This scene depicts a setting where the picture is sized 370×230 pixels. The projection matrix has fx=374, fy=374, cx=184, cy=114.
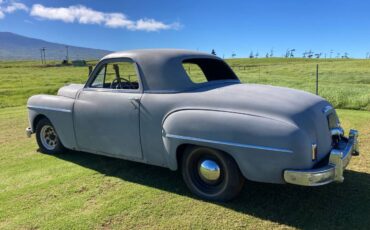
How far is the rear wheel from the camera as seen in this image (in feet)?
20.3

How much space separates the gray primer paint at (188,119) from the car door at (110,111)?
0.04 feet

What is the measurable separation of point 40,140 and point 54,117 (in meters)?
0.88

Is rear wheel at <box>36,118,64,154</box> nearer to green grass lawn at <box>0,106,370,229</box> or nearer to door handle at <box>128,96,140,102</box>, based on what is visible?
green grass lawn at <box>0,106,370,229</box>

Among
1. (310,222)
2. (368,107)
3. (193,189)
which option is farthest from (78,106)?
(368,107)

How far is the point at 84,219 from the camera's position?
3869 mm

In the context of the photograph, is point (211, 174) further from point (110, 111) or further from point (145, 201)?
point (110, 111)

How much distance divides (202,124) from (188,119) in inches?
7.7

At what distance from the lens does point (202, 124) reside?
3980 mm

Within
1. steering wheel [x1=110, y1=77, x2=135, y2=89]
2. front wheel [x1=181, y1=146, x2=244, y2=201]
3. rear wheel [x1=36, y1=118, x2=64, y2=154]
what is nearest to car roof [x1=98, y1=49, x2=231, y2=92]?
steering wheel [x1=110, y1=77, x2=135, y2=89]

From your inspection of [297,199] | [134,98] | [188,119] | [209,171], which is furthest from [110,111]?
[297,199]

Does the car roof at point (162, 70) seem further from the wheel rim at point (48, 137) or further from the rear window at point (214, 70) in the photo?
the wheel rim at point (48, 137)

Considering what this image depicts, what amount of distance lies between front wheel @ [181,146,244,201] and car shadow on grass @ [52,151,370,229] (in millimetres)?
162

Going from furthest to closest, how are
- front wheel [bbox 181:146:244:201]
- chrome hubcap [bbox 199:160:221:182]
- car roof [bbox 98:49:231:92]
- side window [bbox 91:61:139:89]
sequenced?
side window [bbox 91:61:139:89] < car roof [bbox 98:49:231:92] < chrome hubcap [bbox 199:160:221:182] < front wheel [bbox 181:146:244:201]

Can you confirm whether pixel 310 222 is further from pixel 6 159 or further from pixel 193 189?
pixel 6 159
